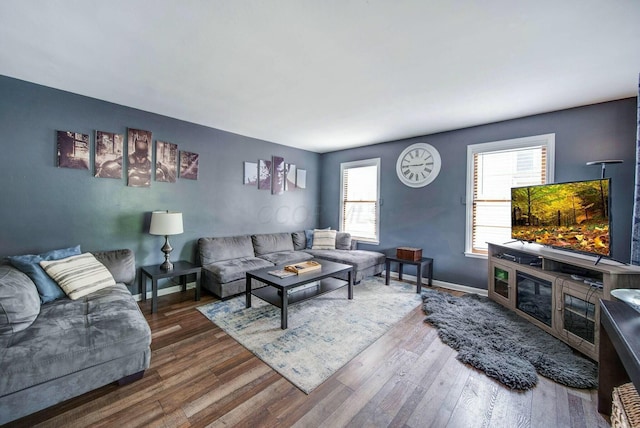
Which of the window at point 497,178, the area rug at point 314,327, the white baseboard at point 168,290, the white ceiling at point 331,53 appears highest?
the white ceiling at point 331,53

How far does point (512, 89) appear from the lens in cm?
254

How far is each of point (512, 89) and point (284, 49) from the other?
232 centimetres

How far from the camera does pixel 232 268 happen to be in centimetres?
332

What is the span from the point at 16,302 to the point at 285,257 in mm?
2818

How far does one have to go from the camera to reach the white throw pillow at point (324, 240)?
480 centimetres

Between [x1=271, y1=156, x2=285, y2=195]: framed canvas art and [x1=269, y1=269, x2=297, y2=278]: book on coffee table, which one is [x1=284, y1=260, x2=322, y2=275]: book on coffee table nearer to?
[x1=269, y1=269, x2=297, y2=278]: book on coffee table

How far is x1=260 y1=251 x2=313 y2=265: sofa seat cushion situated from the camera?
12.7ft

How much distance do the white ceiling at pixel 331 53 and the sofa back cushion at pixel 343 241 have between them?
2374mm

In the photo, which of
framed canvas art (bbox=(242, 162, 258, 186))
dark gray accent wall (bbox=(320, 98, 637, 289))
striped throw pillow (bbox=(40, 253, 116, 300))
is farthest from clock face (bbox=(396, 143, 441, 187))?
striped throw pillow (bbox=(40, 253, 116, 300))

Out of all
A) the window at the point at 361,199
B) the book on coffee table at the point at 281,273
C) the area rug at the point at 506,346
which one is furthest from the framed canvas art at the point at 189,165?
the area rug at the point at 506,346

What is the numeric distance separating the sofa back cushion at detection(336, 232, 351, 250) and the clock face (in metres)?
1.46

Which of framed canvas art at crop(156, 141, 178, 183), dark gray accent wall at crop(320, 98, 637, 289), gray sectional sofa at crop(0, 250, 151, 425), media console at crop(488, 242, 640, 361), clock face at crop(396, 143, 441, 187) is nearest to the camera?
gray sectional sofa at crop(0, 250, 151, 425)

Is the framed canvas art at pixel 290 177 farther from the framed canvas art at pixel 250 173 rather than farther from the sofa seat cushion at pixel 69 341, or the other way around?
the sofa seat cushion at pixel 69 341

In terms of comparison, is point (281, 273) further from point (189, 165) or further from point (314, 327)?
point (189, 165)
